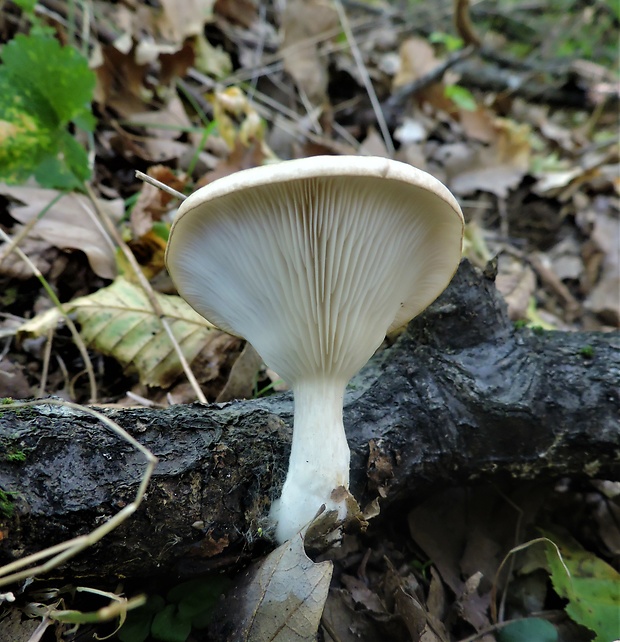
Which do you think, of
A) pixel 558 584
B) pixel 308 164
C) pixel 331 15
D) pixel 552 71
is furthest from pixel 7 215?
pixel 552 71

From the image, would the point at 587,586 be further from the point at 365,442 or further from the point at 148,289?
the point at 148,289

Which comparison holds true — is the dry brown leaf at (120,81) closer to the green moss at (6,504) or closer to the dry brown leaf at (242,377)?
the dry brown leaf at (242,377)

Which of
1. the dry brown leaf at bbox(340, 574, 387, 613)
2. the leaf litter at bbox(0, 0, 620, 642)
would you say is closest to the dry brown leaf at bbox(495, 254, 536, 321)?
the leaf litter at bbox(0, 0, 620, 642)

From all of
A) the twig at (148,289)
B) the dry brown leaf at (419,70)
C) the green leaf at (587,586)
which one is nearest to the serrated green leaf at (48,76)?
the twig at (148,289)

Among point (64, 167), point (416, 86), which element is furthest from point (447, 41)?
point (64, 167)

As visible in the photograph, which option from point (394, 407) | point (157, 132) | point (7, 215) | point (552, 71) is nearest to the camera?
point (394, 407)

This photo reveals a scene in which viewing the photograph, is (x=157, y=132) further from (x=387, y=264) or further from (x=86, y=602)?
(x=86, y=602)
